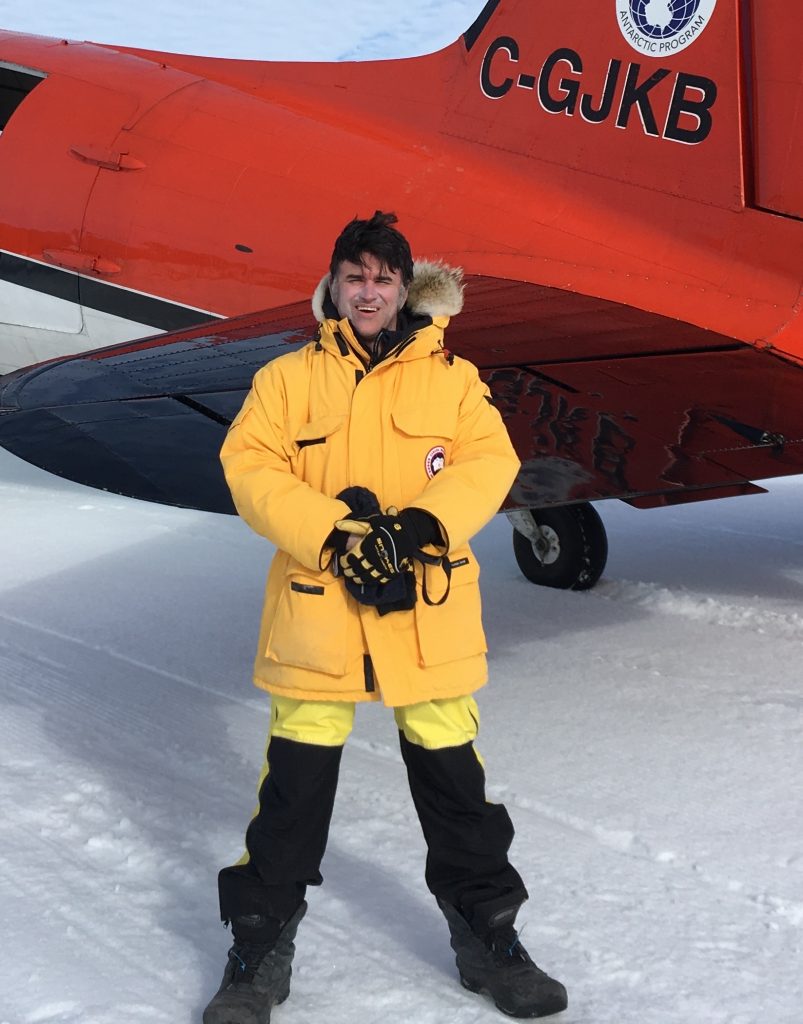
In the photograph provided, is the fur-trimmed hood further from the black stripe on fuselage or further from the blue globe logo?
the black stripe on fuselage

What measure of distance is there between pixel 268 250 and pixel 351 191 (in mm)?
541

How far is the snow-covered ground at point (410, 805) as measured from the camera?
2584 millimetres

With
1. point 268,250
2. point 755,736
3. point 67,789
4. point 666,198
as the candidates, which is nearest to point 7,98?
point 268,250

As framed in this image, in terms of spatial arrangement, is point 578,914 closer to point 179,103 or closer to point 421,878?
point 421,878

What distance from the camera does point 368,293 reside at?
8.08ft

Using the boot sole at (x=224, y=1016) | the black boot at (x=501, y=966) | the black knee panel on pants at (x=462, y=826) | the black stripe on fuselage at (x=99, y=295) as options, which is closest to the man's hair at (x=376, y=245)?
the black knee panel on pants at (x=462, y=826)

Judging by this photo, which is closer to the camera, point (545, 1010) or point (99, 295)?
point (545, 1010)

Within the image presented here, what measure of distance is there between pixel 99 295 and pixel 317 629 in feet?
16.0

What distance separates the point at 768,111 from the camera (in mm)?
4707

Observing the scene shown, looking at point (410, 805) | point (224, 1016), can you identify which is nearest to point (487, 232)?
point (410, 805)

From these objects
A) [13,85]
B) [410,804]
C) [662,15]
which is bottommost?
[410,804]

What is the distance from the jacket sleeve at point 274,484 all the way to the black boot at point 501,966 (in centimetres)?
88

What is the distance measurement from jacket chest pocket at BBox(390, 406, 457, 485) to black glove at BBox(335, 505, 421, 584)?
199 mm

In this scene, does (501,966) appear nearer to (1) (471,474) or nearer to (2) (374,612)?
(2) (374,612)
